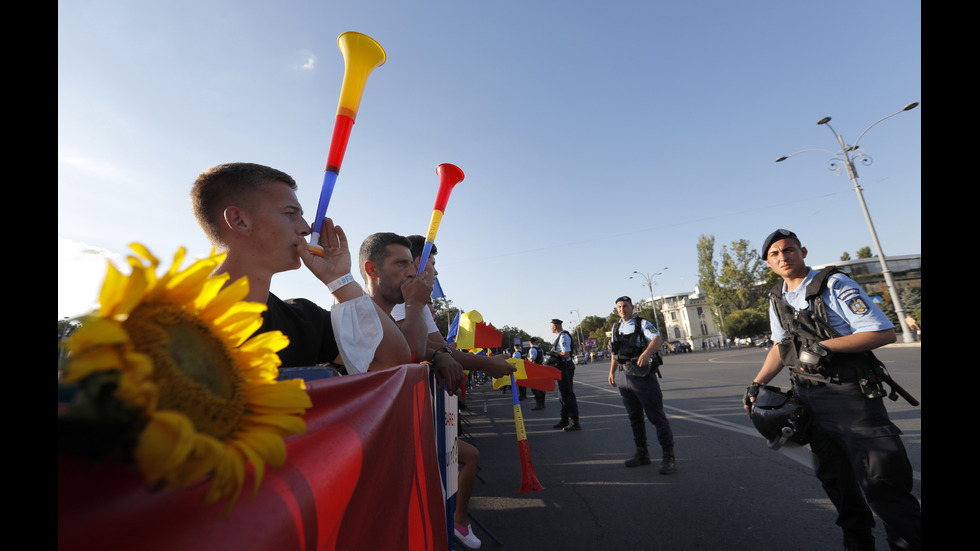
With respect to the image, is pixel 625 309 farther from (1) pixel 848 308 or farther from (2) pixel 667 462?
(1) pixel 848 308

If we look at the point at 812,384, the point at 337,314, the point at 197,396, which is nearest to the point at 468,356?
the point at 337,314

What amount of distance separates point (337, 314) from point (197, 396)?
4.88 ft

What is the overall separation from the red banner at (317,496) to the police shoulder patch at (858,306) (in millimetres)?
2789

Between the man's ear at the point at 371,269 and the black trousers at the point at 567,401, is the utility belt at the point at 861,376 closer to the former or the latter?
the man's ear at the point at 371,269

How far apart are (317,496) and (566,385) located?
7636 millimetres

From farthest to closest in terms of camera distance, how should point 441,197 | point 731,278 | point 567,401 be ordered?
point 731,278, point 567,401, point 441,197

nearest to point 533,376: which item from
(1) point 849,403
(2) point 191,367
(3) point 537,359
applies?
(1) point 849,403

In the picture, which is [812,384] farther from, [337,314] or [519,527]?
[337,314]

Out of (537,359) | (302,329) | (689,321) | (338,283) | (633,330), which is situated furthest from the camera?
(689,321)

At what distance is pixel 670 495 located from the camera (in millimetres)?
4027

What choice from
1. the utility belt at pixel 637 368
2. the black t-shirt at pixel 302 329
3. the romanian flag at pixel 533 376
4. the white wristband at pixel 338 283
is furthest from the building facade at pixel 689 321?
the white wristband at pixel 338 283

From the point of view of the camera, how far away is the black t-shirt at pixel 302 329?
1.94 m

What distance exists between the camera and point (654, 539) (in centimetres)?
316

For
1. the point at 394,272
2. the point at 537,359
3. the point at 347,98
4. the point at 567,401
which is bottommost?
the point at 567,401
